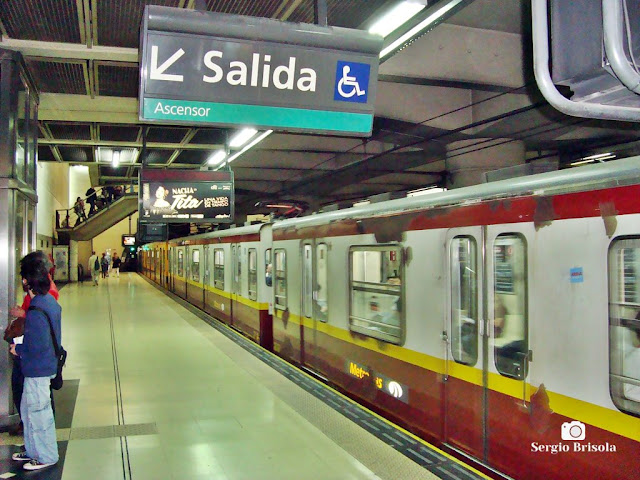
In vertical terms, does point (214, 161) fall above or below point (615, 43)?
above

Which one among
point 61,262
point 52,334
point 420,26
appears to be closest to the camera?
point 52,334

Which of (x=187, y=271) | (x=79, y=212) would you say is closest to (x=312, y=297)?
(x=187, y=271)

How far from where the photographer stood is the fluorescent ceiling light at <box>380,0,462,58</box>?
4.83 meters

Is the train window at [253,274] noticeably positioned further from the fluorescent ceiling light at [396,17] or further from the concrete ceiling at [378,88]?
the fluorescent ceiling light at [396,17]

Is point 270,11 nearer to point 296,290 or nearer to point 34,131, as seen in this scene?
point 34,131

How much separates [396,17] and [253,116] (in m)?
1.84

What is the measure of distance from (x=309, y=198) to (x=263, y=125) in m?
22.6

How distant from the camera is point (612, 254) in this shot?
12.4 ft

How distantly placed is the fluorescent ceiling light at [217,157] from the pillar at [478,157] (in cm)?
537

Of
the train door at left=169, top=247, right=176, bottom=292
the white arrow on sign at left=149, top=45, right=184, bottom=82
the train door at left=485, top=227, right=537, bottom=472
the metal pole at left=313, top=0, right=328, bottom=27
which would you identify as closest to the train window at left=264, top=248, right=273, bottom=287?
the train door at left=485, top=227, right=537, bottom=472

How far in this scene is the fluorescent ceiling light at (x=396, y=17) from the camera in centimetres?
502

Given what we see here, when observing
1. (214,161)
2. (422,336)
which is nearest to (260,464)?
(422,336)

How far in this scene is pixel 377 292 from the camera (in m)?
6.82

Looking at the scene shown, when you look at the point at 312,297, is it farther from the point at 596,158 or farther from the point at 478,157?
the point at 596,158
